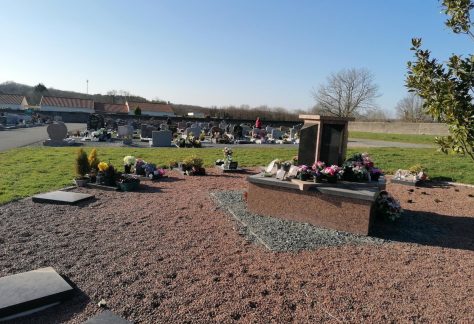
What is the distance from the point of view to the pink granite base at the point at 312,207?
610 centimetres

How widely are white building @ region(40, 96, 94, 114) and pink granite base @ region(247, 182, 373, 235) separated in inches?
2796

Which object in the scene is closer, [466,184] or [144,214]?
[144,214]

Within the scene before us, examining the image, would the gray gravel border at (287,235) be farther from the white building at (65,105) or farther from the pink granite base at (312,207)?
the white building at (65,105)

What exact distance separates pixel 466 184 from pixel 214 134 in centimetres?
1810

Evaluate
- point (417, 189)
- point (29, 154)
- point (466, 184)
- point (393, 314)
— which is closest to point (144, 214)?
→ point (393, 314)

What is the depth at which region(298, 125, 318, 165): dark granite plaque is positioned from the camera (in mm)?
7191

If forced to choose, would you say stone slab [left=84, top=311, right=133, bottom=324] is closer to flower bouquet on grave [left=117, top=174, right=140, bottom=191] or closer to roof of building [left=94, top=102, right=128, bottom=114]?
flower bouquet on grave [left=117, top=174, right=140, bottom=191]

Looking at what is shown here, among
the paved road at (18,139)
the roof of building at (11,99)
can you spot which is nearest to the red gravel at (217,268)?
the paved road at (18,139)

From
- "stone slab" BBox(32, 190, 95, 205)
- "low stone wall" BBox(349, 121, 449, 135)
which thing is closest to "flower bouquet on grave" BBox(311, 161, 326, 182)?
"stone slab" BBox(32, 190, 95, 205)

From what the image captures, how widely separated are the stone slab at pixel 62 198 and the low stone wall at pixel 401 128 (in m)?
40.4

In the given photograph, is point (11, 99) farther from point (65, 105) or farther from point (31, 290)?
point (31, 290)

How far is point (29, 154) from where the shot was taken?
15.4m

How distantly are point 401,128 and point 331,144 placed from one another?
42.8 m

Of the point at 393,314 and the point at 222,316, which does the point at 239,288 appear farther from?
the point at 393,314
